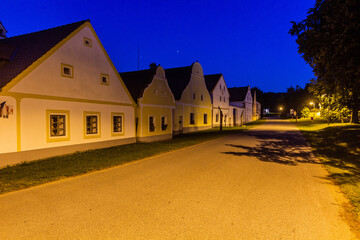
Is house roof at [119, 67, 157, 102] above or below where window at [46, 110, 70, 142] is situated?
above

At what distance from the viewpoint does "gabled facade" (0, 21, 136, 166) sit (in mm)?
10243

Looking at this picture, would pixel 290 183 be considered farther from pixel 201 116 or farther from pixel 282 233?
pixel 201 116

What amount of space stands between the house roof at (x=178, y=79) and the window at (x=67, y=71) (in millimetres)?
15189

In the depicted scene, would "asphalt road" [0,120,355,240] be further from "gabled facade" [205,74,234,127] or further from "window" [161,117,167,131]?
"gabled facade" [205,74,234,127]

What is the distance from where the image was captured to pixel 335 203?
5.58 metres

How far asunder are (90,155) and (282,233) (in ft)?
35.6

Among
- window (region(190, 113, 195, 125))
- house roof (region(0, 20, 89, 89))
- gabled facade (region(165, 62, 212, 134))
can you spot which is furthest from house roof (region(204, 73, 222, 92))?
house roof (region(0, 20, 89, 89))

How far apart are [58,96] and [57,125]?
1.64 meters

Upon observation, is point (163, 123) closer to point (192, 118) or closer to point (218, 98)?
point (192, 118)

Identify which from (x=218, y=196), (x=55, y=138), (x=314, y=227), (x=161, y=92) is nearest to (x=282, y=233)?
(x=314, y=227)

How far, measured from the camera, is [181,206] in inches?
209

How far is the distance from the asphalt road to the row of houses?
4.91 metres

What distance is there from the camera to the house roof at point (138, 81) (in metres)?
18.9

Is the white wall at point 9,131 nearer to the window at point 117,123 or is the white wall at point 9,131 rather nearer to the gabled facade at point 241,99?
the window at point 117,123
